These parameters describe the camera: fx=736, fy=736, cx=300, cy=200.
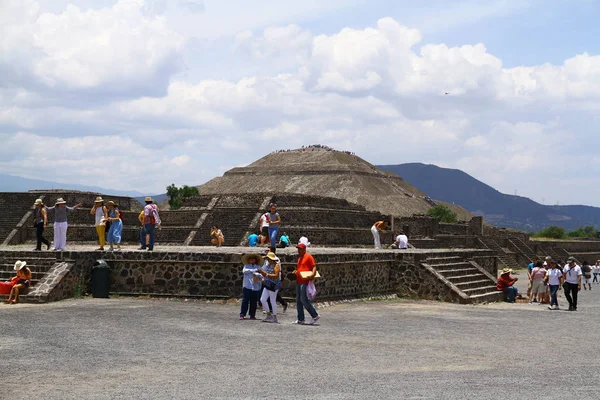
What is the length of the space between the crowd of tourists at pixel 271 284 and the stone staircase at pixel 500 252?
43728mm

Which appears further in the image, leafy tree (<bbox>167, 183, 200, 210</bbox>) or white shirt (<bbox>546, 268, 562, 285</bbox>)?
leafy tree (<bbox>167, 183, 200, 210</bbox>)

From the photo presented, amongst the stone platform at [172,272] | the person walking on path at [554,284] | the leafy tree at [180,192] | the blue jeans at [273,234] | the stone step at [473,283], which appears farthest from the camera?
the leafy tree at [180,192]

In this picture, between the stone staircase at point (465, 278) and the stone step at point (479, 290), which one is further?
the stone step at point (479, 290)

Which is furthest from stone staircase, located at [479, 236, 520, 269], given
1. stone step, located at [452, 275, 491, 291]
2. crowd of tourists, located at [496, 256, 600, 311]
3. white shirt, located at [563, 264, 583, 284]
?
white shirt, located at [563, 264, 583, 284]

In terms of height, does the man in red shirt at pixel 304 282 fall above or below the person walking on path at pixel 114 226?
below

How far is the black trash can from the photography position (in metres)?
17.0

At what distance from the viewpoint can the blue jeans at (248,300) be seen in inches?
559

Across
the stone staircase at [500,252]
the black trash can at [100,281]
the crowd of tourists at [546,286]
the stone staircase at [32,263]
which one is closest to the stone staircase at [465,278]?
the crowd of tourists at [546,286]

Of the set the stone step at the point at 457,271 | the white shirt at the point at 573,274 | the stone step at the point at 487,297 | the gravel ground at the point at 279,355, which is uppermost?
the white shirt at the point at 573,274

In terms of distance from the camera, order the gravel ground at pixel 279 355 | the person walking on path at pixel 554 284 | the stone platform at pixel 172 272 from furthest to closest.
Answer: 1. the person walking on path at pixel 554 284
2. the stone platform at pixel 172 272
3. the gravel ground at pixel 279 355

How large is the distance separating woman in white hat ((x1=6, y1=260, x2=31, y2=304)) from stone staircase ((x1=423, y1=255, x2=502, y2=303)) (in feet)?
34.4

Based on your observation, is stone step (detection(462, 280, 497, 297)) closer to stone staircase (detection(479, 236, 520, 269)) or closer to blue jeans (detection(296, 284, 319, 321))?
blue jeans (detection(296, 284, 319, 321))

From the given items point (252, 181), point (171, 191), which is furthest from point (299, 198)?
point (252, 181)

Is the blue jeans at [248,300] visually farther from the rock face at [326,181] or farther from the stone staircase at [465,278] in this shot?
the rock face at [326,181]
